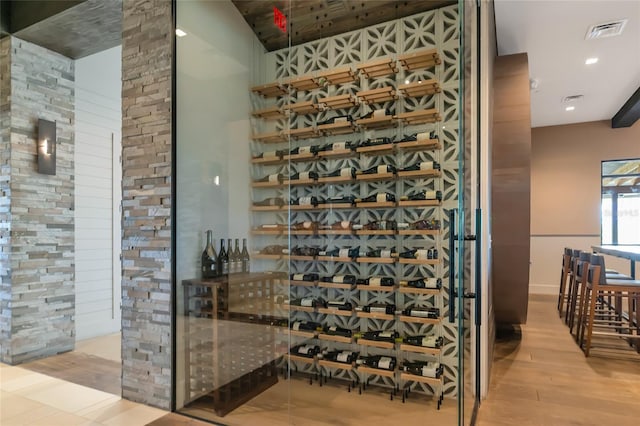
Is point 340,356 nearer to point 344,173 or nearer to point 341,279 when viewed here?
point 341,279

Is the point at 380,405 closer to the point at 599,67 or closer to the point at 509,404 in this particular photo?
the point at 509,404

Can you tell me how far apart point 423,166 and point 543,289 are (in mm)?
5326

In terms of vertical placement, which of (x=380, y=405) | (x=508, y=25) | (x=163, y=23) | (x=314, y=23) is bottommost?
(x=380, y=405)

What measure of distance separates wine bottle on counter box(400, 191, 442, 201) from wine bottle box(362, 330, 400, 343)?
3.33ft

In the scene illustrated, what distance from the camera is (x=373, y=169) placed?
283 centimetres

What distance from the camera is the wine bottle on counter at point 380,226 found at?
2775 mm

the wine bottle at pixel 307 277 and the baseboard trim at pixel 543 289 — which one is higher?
the wine bottle at pixel 307 277

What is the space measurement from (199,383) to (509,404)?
2093mm

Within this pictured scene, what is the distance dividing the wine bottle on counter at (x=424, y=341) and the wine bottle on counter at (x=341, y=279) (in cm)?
58

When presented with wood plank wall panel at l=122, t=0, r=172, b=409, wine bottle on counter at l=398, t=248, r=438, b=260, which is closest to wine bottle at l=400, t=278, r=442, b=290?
wine bottle on counter at l=398, t=248, r=438, b=260

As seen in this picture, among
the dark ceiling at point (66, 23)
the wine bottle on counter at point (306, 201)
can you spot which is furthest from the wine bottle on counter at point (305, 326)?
the dark ceiling at point (66, 23)

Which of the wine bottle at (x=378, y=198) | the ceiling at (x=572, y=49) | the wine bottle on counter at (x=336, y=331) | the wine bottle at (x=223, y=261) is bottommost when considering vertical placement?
the wine bottle on counter at (x=336, y=331)

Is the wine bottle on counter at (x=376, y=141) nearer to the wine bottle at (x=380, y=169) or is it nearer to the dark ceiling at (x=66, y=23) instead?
the wine bottle at (x=380, y=169)

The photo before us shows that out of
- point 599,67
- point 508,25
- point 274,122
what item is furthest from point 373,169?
point 599,67
